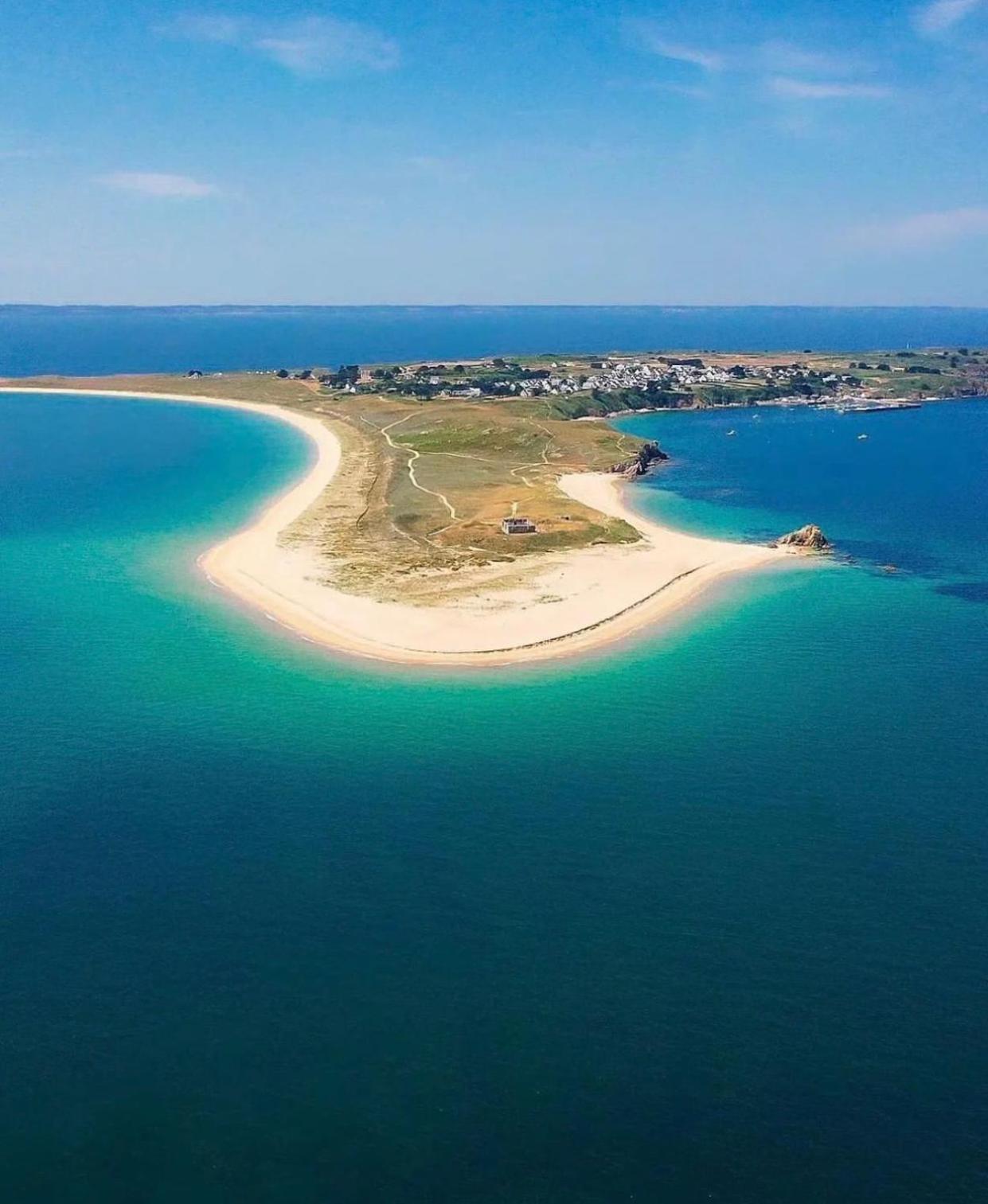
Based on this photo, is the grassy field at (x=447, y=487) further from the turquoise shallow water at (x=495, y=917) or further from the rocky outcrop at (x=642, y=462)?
the turquoise shallow water at (x=495, y=917)

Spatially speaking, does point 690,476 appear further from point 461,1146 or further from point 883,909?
point 461,1146

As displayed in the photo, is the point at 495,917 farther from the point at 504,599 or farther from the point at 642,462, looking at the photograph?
the point at 642,462

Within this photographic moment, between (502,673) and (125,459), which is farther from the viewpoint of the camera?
(125,459)

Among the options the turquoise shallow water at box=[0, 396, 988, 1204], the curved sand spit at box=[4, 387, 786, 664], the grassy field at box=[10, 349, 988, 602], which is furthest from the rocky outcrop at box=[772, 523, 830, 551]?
the turquoise shallow water at box=[0, 396, 988, 1204]

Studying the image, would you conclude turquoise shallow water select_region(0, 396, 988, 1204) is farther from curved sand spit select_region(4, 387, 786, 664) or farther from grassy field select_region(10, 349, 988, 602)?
Result: grassy field select_region(10, 349, 988, 602)

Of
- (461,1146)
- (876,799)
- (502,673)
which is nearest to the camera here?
(461,1146)

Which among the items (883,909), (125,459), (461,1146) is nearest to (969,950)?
(883,909)

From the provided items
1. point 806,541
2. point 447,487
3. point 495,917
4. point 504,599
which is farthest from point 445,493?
point 495,917
